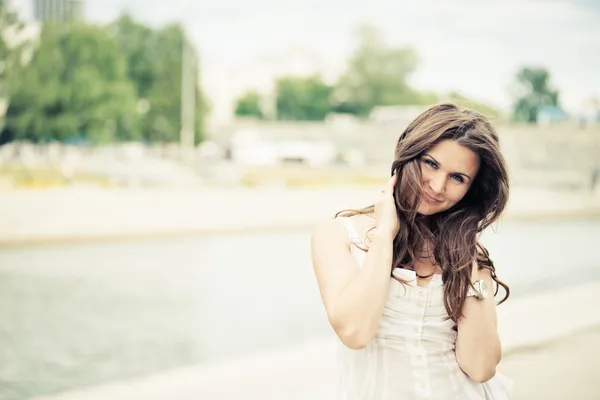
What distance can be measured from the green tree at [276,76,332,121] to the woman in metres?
54.8

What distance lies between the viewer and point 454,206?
158 cm

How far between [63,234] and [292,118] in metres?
38.3

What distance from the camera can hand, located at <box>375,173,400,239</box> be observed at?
1.39 metres

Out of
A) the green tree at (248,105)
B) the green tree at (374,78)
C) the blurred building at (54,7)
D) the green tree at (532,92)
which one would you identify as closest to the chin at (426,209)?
the green tree at (532,92)

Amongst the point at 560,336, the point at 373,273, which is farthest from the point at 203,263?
the point at 373,273

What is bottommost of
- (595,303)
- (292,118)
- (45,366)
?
(292,118)

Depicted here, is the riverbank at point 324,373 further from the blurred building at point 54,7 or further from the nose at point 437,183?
the blurred building at point 54,7

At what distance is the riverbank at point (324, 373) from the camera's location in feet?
10.8

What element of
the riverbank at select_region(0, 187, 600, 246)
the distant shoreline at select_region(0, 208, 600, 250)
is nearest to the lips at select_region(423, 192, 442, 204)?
the riverbank at select_region(0, 187, 600, 246)

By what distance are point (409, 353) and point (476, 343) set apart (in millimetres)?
136

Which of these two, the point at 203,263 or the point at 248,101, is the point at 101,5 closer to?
the point at 248,101

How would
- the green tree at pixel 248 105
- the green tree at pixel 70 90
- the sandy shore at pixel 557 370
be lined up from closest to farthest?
the sandy shore at pixel 557 370, the green tree at pixel 70 90, the green tree at pixel 248 105

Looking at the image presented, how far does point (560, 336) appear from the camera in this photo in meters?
4.05

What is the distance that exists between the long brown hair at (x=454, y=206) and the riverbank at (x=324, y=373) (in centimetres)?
180
